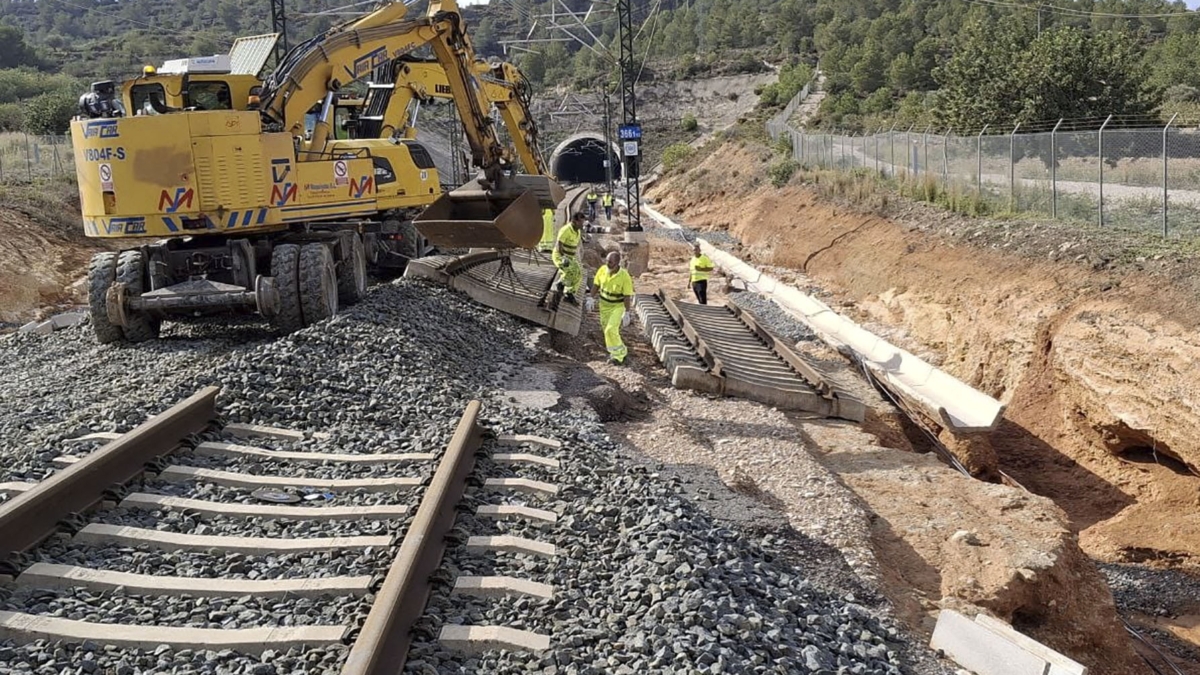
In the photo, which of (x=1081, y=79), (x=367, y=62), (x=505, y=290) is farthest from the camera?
(x=1081, y=79)

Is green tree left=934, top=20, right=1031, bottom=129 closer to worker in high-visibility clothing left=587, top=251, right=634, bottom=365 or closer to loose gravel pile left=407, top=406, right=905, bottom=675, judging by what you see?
worker in high-visibility clothing left=587, top=251, right=634, bottom=365

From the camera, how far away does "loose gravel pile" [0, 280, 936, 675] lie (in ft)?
15.7

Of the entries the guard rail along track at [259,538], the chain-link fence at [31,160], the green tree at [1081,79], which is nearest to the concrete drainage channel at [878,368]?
the guard rail along track at [259,538]

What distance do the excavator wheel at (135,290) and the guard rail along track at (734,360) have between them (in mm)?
6513

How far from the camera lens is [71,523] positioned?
620cm

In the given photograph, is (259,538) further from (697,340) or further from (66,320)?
(66,320)

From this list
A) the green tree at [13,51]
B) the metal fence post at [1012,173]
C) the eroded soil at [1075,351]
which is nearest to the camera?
the eroded soil at [1075,351]

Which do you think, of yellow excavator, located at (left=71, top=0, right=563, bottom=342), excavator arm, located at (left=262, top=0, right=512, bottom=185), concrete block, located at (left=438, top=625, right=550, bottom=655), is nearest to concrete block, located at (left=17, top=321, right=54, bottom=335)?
yellow excavator, located at (left=71, top=0, right=563, bottom=342)

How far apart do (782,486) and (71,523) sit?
549 centimetres

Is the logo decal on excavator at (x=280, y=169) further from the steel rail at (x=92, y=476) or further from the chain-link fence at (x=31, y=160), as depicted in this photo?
the chain-link fence at (x=31, y=160)

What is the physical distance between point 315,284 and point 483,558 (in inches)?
303

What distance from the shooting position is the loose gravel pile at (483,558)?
4.79m

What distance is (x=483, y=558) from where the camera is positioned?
586cm

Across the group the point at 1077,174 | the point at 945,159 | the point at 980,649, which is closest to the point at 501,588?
the point at 980,649
